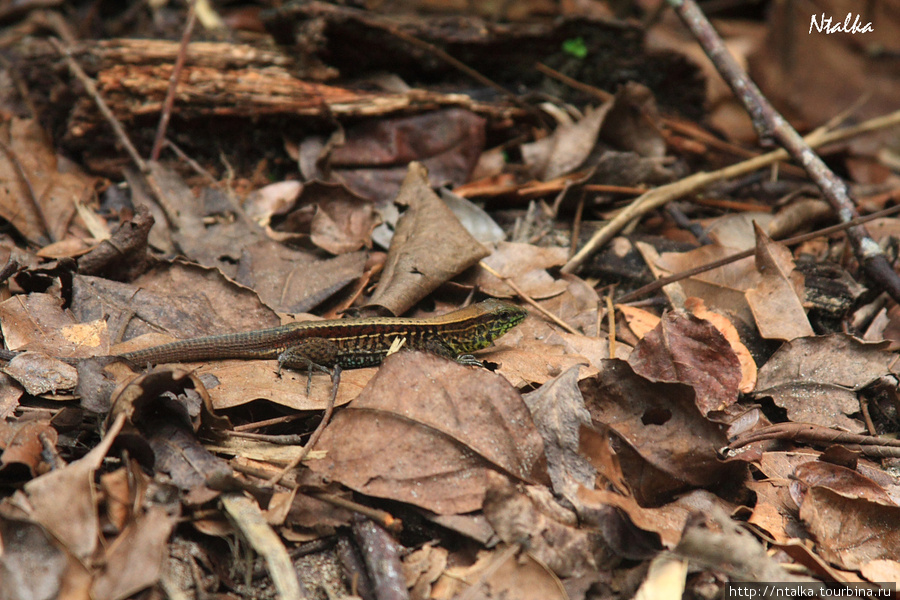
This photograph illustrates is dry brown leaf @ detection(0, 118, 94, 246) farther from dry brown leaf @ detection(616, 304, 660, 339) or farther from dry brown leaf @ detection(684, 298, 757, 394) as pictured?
dry brown leaf @ detection(684, 298, 757, 394)

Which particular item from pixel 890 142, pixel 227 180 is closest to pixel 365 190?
pixel 227 180

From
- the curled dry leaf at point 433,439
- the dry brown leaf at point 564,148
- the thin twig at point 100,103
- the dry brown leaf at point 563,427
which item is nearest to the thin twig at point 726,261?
the dry brown leaf at point 563,427

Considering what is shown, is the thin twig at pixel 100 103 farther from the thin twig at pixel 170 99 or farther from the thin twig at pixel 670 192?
the thin twig at pixel 670 192

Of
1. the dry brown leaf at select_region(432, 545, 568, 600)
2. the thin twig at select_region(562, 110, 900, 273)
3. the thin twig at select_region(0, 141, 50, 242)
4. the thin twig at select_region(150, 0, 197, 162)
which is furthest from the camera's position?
the thin twig at select_region(150, 0, 197, 162)

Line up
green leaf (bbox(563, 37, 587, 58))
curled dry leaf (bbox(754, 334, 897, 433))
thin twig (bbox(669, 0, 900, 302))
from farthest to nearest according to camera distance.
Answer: green leaf (bbox(563, 37, 587, 58)) → thin twig (bbox(669, 0, 900, 302)) → curled dry leaf (bbox(754, 334, 897, 433))

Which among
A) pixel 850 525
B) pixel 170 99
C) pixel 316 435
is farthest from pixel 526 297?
pixel 170 99

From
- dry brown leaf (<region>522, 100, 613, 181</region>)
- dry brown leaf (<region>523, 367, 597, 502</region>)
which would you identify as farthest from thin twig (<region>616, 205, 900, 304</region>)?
dry brown leaf (<region>522, 100, 613, 181</region>)
